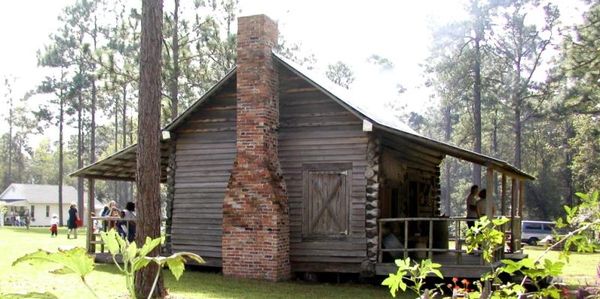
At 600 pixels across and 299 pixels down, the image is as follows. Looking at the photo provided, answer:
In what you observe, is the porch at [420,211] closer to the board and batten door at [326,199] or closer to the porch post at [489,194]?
the porch post at [489,194]

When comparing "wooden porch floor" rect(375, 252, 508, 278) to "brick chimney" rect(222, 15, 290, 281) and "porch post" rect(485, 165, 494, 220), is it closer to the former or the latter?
"porch post" rect(485, 165, 494, 220)

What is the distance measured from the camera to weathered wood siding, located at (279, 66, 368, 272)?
46.1 feet

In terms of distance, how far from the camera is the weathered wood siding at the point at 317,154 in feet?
46.1

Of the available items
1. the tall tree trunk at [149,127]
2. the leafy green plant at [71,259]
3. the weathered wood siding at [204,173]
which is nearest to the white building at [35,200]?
the weathered wood siding at [204,173]

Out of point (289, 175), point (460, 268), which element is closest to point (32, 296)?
point (460, 268)

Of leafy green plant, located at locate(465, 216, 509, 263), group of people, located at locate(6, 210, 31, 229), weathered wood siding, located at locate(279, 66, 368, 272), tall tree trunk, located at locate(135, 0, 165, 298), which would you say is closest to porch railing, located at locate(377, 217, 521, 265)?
weathered wood siding, located at locate(279, 66, 368, 272)

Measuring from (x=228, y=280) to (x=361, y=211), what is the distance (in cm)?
316

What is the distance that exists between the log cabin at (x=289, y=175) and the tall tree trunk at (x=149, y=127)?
3361mm

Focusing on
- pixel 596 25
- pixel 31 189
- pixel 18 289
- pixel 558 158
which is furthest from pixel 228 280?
pixel 31 189

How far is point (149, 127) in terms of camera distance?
11062 mm

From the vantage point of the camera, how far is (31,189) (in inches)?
2440

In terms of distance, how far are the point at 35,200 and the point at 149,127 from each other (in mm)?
54274

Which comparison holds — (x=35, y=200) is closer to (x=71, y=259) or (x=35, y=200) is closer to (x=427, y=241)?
(x=427, y=241)

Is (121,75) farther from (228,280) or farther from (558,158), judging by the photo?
(558,158)
